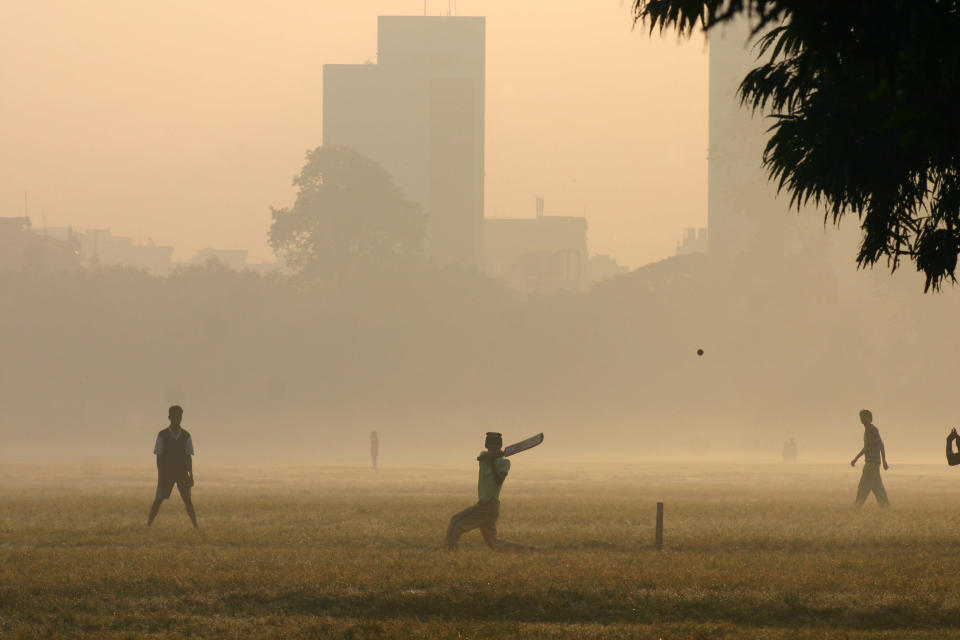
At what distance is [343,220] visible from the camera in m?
113

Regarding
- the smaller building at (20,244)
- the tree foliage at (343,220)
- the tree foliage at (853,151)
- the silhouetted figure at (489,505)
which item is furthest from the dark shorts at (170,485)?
the smaller building at (20,244)

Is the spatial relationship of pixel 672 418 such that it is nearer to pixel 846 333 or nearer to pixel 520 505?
pixel 846 333

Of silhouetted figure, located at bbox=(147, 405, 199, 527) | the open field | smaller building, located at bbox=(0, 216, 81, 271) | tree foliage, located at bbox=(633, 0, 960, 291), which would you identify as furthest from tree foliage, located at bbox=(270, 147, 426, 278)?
tree foliage, located at bbox=(633, 0, 960, 291)

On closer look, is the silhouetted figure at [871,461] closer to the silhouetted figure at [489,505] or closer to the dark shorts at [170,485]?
the silhouetted figure at [489,505]

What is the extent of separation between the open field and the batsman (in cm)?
39

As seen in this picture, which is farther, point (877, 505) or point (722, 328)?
point (722, 328)

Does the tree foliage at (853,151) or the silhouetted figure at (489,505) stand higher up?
the tree foliage at (853,151)

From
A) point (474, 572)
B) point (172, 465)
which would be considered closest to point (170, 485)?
point (172, 465)

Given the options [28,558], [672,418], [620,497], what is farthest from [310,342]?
[28,558]

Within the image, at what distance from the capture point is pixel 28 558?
18375 mm

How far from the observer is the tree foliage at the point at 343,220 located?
11256 cm

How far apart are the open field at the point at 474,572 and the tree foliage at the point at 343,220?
82.1 meters

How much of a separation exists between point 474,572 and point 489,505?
2.58m

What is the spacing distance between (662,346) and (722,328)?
196 inches
